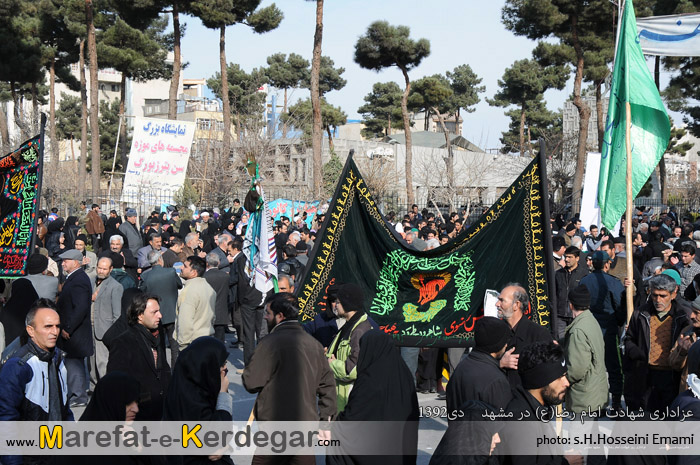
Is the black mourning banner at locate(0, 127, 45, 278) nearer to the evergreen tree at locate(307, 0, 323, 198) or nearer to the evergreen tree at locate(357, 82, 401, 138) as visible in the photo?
the evergreen tree at locate(307, 0, 323, 198)

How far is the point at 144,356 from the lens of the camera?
5.41m

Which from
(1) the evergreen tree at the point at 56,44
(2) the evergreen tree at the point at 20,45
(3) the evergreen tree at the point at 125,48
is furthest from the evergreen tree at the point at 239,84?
(2) the evergreen tree at the point at 20,45

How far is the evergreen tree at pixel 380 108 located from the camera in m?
69.9

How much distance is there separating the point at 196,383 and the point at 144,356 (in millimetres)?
1394

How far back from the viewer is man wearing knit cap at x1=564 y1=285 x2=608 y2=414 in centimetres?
611

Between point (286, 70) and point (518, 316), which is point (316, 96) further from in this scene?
point (286, 70)

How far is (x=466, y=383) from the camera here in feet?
13.9

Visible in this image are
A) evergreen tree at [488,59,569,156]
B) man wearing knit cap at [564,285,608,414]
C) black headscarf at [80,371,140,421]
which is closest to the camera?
black headscarf at [80,371,140,421]

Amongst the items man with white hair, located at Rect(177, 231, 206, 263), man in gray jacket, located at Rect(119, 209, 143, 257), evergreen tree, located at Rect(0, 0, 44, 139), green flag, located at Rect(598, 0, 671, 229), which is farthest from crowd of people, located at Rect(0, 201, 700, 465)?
evergreen tree, located at Rect(0, 0, 44, 139)

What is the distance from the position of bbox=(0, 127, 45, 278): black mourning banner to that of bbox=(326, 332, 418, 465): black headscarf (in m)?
4.61

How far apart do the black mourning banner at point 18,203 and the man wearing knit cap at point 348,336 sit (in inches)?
160

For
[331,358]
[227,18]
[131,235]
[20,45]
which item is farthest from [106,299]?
[20,45]

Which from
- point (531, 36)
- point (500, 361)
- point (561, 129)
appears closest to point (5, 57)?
point (531, 36)

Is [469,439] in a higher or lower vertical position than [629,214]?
lower
